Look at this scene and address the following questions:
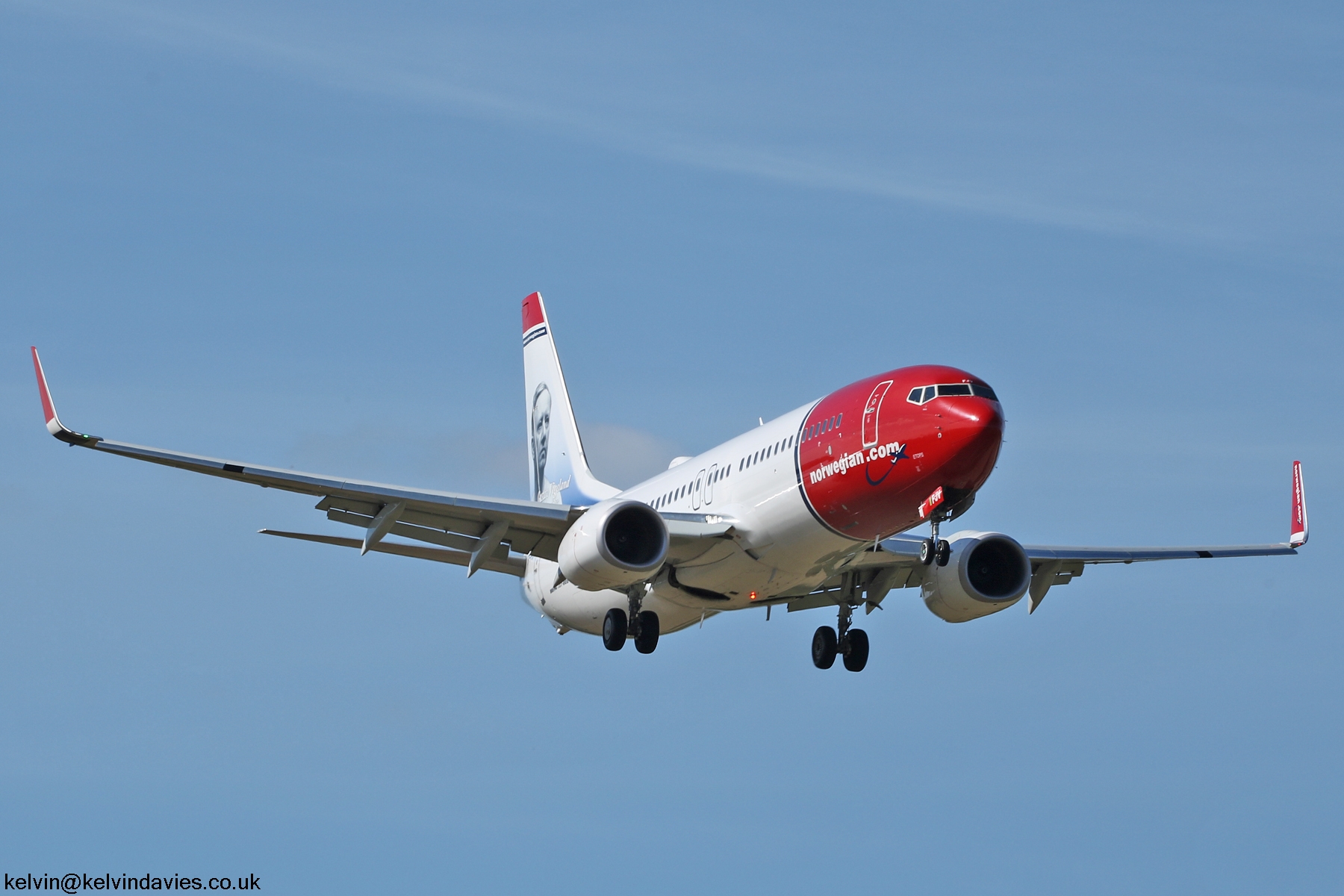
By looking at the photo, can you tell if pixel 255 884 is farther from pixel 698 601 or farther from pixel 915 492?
pixel 915 492

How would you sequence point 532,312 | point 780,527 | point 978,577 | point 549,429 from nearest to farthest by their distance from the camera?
1. point 780,527
2. point 978,577
3. point 549,429
4. point 532,312

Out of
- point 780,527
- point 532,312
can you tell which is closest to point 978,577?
point 780,527

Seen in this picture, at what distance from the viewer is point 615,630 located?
1505 inches

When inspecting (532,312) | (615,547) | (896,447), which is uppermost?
(532,312)

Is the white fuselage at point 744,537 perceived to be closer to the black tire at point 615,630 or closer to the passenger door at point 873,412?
the black tire at point 615,630

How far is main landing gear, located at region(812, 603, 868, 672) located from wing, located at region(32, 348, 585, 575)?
6.77 meters

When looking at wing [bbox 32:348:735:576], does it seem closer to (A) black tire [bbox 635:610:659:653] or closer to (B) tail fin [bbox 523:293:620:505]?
(A) black tire [bbox 635:610:659:653]

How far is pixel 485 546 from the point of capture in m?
38.0

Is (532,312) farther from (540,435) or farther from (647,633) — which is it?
(647,633)

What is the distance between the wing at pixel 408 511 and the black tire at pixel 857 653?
7297mm

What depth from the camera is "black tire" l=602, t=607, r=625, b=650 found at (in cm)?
3822

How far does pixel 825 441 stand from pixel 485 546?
26.7ft

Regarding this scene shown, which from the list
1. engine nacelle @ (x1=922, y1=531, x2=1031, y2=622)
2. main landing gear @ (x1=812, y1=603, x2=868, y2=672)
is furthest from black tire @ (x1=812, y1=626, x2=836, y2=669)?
engine nacelle @ (x1=922, y1=531, x2=1031, y2=622)

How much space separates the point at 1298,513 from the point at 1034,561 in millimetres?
6243
